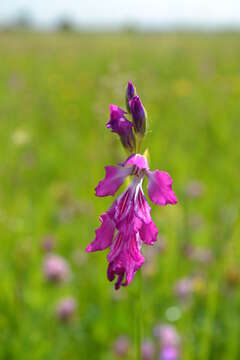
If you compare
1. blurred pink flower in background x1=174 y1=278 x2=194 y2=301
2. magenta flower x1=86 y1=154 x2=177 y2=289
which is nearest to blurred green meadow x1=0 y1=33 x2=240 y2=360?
blurred pink flower in background x1=174 y1=278 x2=194 y2=301

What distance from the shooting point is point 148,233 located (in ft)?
2.31

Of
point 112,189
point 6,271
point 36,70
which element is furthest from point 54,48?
point 112,189

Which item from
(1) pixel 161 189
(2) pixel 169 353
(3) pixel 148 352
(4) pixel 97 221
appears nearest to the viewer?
(1) pixel 161 189

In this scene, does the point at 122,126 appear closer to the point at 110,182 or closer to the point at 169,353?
the point at 110,182

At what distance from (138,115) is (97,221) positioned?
2088 mm

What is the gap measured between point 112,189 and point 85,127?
459 centimetres

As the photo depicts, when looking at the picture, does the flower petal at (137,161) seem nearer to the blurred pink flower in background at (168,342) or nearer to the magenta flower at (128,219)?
the magenta flower at (128,219)

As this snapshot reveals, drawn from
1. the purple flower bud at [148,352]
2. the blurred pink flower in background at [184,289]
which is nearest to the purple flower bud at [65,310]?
the purple flower bud at [148,352]

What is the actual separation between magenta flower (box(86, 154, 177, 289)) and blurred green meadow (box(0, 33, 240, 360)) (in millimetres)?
122

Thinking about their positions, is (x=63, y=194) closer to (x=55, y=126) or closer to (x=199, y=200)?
(x=199, y=200)

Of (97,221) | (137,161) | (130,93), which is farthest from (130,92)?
(97,221)

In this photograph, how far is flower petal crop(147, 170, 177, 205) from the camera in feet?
2.28

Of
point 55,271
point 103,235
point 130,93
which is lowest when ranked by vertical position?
point 55,271

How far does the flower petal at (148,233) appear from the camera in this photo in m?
0.70
